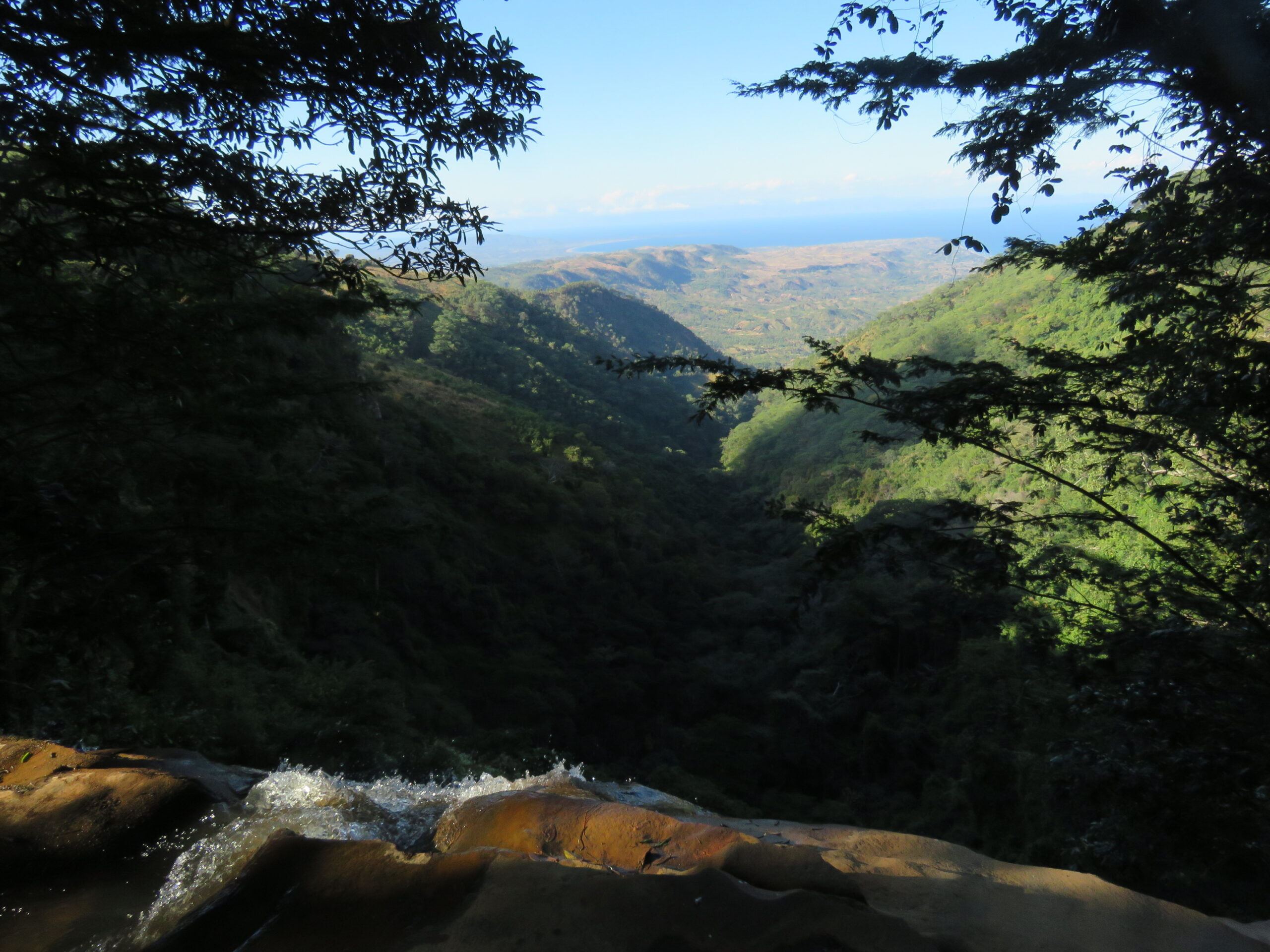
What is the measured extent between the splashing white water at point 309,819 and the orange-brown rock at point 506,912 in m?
0.44

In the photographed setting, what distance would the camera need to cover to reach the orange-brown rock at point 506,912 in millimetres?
2234

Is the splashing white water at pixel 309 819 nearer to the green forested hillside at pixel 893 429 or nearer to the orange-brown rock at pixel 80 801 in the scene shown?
the orange-brown rock at pixel 80 801

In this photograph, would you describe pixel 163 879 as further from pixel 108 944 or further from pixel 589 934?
pixel 589 934

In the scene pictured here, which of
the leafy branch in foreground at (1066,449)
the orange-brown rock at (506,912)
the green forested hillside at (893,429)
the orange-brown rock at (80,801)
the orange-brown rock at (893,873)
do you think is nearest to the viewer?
the orange-brown rock at (506,912)

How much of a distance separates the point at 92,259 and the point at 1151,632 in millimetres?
6362

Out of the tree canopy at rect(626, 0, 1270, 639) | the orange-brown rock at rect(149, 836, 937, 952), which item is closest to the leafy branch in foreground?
the tree canopy at rect(626, 0, 1270, 639)

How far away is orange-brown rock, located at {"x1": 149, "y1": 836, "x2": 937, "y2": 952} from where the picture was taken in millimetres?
2234

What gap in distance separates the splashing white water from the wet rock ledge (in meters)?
0.18

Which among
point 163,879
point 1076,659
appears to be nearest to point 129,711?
point 163,879

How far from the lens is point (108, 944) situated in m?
2.62

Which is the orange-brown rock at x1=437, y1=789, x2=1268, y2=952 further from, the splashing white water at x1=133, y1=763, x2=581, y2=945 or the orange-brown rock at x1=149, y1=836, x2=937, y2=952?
the splashing white water at x1=133, y1=763, x2=581, y2=945

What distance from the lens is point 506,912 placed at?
A: 2.38m

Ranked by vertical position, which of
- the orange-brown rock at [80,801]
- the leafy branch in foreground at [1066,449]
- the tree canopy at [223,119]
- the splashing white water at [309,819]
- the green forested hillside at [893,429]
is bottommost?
the green forested hillside at [893,429]

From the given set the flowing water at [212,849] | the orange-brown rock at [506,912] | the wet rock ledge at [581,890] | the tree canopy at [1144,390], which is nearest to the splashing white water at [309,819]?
the flowing water at [212,849]
